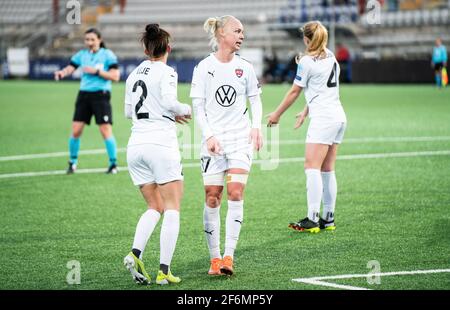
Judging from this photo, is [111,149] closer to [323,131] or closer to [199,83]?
[323,131]

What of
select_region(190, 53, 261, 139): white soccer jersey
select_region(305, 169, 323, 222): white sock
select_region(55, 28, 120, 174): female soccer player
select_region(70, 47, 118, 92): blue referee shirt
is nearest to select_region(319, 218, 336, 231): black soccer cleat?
select_region(305, 169, 323, 222): white sock

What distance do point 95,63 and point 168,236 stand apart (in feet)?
25.9

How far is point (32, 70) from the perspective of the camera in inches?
2222

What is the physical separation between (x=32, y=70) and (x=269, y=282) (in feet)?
169

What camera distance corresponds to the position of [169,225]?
719 cm

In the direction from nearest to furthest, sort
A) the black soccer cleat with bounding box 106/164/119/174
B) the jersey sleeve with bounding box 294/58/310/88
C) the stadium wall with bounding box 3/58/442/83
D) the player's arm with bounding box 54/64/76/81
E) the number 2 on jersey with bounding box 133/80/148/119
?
1. the number 2 on jersey with bounding box 133/80/148/119
2. the jersey sleeve with bounding box 294/58/310/88
3. the player's arm with bounding box 54/64/76/81
4. the black soccer cleat with bounding box 106/164/119/174
5. the stadium wall with bounding box 3/58/442/83

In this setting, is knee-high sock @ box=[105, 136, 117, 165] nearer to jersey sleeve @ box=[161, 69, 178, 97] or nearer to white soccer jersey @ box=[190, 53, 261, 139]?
white soccer jersey @ box=[190, 53, 261, 139]

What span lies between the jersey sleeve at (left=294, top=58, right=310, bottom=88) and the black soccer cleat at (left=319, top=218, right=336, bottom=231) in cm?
162

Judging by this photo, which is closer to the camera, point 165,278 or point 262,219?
point 165,278

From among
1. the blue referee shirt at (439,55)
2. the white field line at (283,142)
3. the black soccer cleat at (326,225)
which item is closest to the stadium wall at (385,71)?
the blue referee shirt at (439,55)

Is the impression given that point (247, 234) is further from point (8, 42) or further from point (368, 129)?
point (8, 42)

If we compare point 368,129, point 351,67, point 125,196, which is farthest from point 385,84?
point 125,196

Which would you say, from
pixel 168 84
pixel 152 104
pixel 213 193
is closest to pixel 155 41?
pixel 168 84

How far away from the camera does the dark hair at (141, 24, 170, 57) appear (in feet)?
23.4
